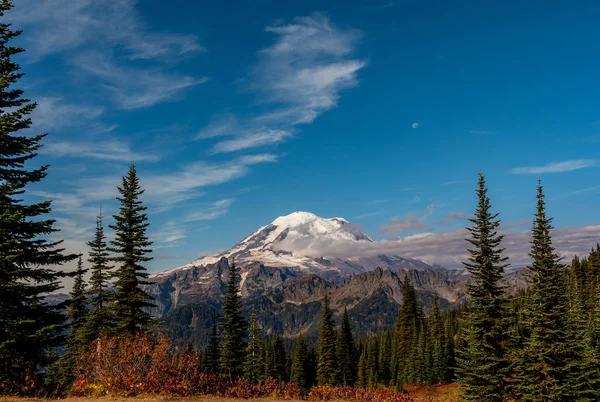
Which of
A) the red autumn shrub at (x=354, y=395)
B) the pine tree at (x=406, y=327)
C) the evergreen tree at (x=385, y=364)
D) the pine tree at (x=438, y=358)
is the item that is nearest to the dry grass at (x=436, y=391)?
the pine tree at (x=438, y=358)

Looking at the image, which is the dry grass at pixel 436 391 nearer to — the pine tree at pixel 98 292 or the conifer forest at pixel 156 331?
the conifer forest at pixel 156 331

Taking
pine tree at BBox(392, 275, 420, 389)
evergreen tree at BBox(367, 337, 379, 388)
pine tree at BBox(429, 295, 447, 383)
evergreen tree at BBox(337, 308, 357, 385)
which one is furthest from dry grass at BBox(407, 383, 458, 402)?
evergreen tree at BBox(367, 337, 379, 388)

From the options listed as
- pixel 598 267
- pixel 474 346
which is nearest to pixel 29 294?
pixel 474 346

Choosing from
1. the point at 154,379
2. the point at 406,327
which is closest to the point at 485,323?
the point at 154,379

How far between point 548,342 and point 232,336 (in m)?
33.3

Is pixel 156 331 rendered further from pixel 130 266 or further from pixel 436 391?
pixel 436 391

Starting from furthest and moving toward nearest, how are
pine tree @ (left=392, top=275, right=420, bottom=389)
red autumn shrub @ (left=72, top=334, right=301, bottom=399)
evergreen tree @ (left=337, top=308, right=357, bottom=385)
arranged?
pine tree @ (left=392, top=275, right=420, bottom=389) < evergreen tree @ (left=337, top=308, right=357, bottom=385) < red autumn shrub @ (left=72, top=334, right=301, bottom=399)

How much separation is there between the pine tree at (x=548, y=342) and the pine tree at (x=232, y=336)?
3062 cm

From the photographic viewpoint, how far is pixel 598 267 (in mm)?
102312

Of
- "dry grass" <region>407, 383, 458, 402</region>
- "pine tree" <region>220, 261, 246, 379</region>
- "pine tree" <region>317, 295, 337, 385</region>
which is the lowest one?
"dry grass" <region>407, 383, 458, 402</region>

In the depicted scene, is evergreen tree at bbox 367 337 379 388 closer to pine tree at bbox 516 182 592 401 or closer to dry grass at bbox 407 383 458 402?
dry grass at bbox 407 383 458 402

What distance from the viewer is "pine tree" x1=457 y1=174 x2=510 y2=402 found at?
30453 millimetres

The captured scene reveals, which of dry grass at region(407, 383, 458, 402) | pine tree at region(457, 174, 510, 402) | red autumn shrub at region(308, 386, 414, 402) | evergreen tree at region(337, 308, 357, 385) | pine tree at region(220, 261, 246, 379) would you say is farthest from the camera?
evergreen tree at region(337, 308, 357, 385)

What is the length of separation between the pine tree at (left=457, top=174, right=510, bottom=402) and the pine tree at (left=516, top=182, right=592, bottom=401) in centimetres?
190
